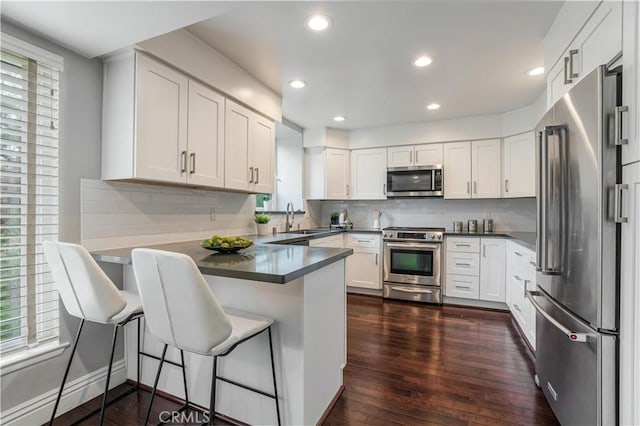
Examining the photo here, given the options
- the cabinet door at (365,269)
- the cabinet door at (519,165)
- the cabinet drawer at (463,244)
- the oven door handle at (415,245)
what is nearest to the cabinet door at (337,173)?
the cabinet door at (365,269)

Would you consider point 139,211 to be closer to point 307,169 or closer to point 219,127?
point 219,127

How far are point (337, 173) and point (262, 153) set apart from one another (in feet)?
5.79

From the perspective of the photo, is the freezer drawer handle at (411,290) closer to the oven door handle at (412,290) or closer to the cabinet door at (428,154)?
the oven door handle at (412,290)

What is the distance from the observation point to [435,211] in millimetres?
4551

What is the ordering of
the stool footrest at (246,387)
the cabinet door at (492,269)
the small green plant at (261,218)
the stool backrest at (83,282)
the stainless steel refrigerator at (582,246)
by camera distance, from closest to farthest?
the stainless steel refrigerator at (582,246) < the stool backrest at (83,282) < the stool footrest at (246,387) < the small green plant at (261,218) < the cabinet door at (492,269)

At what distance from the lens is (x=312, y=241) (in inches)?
143

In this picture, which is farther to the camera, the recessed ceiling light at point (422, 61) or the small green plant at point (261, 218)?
the small green plant at point (261, 218)

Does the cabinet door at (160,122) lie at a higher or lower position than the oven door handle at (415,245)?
higher

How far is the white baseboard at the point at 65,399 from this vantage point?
1581 mm

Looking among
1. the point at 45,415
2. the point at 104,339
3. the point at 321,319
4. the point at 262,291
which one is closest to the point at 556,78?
the point at 321,319

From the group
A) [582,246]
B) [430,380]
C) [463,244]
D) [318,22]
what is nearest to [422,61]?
[318,22]

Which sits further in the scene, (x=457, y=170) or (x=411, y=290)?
(x=457, y=170)

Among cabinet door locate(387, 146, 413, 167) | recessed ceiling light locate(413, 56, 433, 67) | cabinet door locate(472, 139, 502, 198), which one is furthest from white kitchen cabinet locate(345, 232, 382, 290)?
recessed ceiling light locate(413, 56, 433, 67)

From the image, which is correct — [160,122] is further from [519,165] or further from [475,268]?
[519,165]
